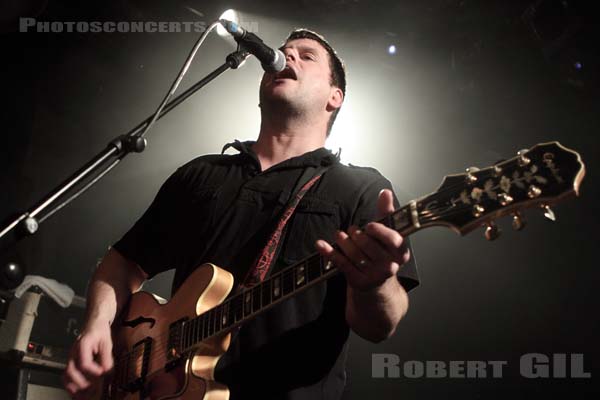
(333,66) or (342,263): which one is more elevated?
(333,66)

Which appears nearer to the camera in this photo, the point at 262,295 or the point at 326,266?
the point at 326,266

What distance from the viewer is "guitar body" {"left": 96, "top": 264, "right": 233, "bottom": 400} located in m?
1.54

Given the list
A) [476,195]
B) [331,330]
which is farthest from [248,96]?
[476,195]

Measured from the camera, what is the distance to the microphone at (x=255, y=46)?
6.15 ft

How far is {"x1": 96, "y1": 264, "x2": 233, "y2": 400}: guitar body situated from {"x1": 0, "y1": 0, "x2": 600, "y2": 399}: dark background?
8.81 feet

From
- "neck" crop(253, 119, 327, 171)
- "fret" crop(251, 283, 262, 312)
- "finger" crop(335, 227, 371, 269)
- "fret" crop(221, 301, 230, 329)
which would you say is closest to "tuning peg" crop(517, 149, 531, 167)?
"finger" crop(335, 227, 371, 269)

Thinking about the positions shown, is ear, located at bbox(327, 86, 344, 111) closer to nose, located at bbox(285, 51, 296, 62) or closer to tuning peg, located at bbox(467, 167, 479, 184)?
nose, located at bbox(285, 51, 296, 62)

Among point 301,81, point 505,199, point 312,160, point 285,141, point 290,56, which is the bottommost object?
point 505,199

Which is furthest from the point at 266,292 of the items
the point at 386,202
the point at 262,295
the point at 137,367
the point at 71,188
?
the point at 71,188

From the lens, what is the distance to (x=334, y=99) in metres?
2.72

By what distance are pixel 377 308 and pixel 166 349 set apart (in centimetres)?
68

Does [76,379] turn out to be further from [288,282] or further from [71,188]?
[288,282]

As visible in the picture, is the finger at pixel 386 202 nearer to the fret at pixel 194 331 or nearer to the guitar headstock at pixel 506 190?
the guitar headstock at pixel 506 190

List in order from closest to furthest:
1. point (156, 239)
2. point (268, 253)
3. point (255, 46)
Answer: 1. point (268, 253)
2. point (255, 46)
3. point (156, 239)
